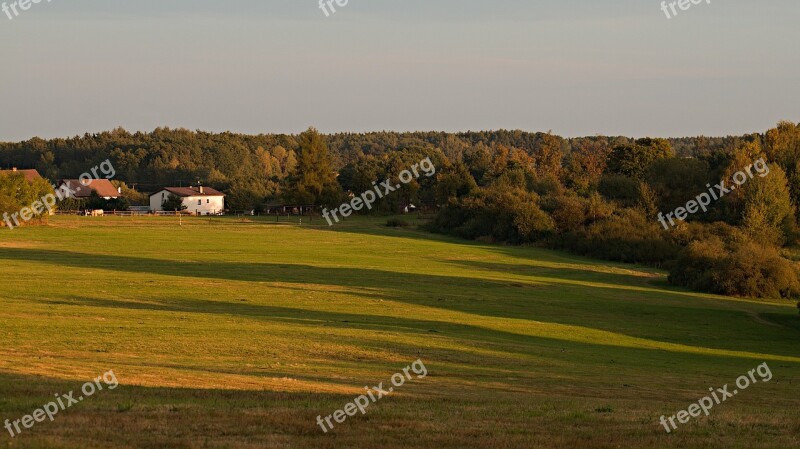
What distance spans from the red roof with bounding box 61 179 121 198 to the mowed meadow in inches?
3909

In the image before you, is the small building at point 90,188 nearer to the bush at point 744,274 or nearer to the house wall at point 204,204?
the house wall at point 204,204

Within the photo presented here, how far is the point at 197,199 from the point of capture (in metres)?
162

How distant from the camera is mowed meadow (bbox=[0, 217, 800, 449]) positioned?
15.0 meters

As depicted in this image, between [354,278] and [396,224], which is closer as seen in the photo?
[354,278]

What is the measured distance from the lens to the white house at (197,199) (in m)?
160

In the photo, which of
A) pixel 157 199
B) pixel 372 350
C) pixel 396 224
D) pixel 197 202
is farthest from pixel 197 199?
pixel 372 350

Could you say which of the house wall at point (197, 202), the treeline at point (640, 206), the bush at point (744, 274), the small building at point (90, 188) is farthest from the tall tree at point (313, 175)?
the bush at point (744, 274)

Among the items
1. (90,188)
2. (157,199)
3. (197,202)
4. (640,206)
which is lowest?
(197,202)

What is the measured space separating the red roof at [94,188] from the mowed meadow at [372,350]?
326 ft

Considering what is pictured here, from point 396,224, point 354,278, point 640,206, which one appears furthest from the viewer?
point 396,224

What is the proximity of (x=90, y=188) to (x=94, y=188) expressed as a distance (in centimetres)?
155

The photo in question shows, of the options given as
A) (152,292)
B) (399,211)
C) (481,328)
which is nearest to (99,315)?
(152,292)

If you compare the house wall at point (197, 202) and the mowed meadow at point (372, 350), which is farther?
the house wall at point (197, 202)

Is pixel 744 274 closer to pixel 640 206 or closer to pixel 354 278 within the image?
pixel 354 278
